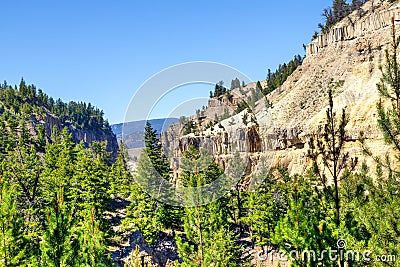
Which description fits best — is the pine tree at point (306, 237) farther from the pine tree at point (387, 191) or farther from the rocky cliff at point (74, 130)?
the rocky cliff at point (74, 130)

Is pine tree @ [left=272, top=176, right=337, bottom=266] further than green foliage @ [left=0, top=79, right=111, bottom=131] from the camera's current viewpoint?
No

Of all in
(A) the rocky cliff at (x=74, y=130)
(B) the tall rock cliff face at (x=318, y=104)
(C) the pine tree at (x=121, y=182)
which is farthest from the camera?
(A) the rocky cliff at (x=74, y=130)

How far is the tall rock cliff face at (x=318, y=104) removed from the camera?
4719cm

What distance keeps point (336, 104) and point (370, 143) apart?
1136cm

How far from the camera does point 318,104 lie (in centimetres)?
6297

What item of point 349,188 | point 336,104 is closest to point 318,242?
point 349,188

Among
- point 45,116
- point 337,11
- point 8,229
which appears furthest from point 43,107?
point 8,229

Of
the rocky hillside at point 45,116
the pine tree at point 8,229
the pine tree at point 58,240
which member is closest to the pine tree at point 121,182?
the pine tree at point 8,229

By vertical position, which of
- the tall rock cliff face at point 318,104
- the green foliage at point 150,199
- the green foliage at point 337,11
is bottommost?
the green foliage at point 150,199

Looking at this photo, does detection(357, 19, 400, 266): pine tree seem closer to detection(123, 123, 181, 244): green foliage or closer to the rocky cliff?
detection(123, 123, 181, 244): green foliage

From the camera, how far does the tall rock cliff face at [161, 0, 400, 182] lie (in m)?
47.2

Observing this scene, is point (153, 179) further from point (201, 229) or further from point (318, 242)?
point (318, 242)

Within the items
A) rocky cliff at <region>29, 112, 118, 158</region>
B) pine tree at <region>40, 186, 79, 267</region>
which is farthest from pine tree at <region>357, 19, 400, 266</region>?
rocky cliff at <region>29, 112, 118, 158</region>

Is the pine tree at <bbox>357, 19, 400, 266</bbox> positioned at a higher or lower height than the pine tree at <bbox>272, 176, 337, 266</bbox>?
higher
